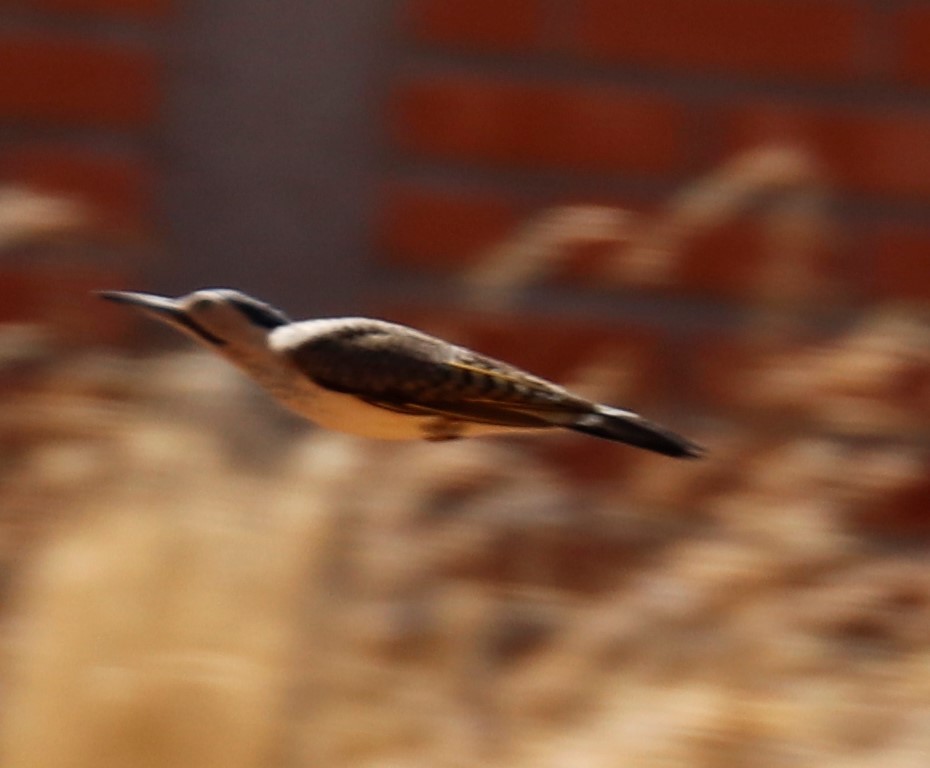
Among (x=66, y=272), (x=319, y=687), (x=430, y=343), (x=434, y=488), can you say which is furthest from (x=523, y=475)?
(x=430, y=343)

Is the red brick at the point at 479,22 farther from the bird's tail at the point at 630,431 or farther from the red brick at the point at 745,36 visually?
the bird's tail at the point at 630,431

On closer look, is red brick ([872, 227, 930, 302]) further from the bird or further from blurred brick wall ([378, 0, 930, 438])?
the bird

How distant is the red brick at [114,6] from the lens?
1.04m

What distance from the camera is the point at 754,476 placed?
889 millimetres

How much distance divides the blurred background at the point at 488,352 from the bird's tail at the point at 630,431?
0.49 m

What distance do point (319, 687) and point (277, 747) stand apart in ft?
0.14

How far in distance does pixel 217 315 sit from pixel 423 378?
33 mm

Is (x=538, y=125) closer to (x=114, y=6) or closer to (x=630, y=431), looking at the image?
(x=114, y=6)

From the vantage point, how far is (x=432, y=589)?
0.88 meters

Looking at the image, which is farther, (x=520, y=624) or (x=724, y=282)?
(x=724, y=282)

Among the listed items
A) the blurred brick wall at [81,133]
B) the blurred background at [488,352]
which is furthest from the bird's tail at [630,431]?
the blurred brick wall at [81,133]

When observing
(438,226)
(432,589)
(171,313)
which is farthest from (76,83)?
(171,313)

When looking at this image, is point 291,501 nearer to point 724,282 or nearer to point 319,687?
point 319,687

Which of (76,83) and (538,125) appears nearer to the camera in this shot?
(76,83)
